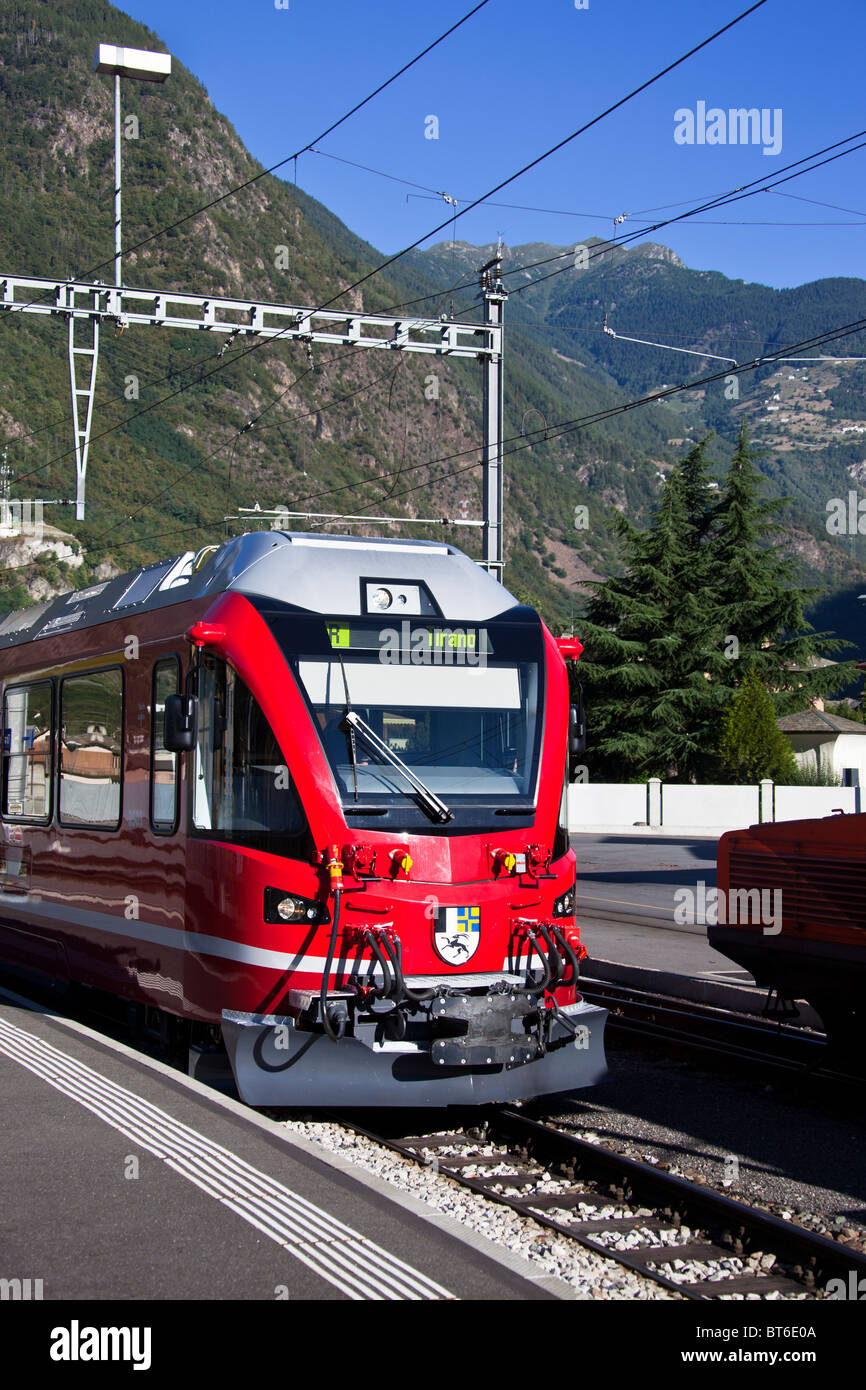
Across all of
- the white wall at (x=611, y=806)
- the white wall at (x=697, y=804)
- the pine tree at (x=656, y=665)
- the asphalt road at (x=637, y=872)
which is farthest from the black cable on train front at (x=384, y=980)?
the pine tree at (x=656, y=665)

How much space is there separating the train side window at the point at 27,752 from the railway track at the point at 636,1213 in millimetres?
4748

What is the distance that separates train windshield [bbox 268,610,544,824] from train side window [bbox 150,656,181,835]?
1.38 m

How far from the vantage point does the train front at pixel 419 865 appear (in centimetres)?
795

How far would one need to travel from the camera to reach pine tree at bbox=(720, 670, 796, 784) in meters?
49.1

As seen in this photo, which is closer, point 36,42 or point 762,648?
point 762,648

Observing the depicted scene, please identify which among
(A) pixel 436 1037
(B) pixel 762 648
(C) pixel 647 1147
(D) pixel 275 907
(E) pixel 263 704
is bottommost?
(C) pixel 647 1147

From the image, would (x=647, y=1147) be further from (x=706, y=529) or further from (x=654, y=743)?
(x=706, y=529)

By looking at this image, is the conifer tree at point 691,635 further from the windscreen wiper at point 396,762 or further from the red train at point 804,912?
the windscreen wiper at point 396,762

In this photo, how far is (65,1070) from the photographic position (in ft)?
29.0

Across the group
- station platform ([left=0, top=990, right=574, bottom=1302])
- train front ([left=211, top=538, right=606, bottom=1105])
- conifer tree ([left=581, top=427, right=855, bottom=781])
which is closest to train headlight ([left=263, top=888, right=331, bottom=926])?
train front ([left=211, top=538, right=606, bottom=1105])

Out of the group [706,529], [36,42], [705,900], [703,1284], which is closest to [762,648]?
[706,529]

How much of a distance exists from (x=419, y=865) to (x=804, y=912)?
286 centimetres
